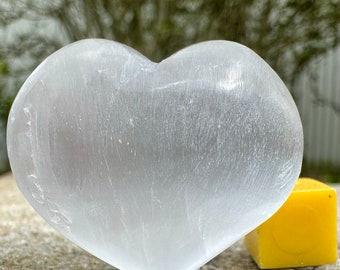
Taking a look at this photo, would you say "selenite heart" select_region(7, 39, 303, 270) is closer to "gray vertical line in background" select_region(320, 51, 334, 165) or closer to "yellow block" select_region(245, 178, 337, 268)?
"yellow block" select_region(245, 178, 337, 268)

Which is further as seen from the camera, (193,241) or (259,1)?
(259,1)

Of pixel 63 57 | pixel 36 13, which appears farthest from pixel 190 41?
pixel 63 57

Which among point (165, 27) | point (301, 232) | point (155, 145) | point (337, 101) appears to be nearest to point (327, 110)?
point (337, 101)

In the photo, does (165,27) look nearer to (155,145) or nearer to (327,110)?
(327,110)

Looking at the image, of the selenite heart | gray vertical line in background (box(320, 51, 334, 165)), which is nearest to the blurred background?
gray vertical line in background (box(320, 51, 334, 165))

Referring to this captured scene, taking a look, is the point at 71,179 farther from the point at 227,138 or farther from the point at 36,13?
the point at 36,13
